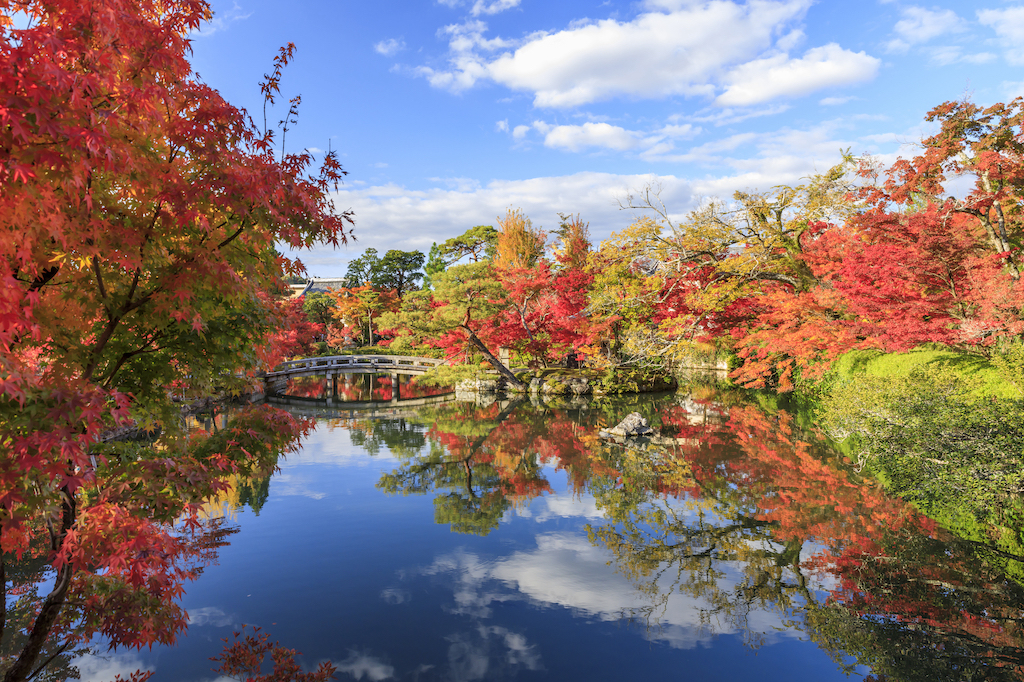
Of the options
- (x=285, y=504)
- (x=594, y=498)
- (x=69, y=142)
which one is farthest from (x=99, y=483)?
(x=594, y=498)

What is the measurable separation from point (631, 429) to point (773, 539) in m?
6.97

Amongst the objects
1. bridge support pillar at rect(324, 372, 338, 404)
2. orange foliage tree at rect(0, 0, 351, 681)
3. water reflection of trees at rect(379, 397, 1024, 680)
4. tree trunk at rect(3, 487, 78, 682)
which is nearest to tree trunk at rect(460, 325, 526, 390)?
bridge support pillar at rect(324, 372, 338, 404)

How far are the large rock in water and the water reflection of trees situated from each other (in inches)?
23.1

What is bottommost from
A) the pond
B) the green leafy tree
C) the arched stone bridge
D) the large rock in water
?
the pond

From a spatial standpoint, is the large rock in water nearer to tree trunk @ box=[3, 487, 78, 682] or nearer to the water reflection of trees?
the water reflection of trees

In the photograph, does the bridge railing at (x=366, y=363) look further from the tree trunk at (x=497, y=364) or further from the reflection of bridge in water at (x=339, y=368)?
the tree trunk at (x=497, y=364)

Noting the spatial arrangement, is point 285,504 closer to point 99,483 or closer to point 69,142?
point 99,483

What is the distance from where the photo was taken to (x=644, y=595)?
6.28m

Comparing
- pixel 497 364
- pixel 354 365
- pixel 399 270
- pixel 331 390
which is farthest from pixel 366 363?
Answer: pixel 399 270

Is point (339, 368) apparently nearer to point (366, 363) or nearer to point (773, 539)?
point (366, 363)

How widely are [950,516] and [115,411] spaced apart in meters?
10.5

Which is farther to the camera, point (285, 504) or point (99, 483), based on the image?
point (285, 504)

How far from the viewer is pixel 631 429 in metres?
14.5

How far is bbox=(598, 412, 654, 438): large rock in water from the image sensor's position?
1445cm
